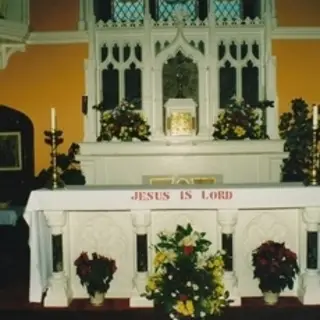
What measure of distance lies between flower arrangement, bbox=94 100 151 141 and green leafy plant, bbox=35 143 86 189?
0.65 m

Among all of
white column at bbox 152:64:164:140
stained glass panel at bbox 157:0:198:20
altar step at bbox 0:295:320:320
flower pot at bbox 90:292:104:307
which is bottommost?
altar step at bbox 0:295:320:320

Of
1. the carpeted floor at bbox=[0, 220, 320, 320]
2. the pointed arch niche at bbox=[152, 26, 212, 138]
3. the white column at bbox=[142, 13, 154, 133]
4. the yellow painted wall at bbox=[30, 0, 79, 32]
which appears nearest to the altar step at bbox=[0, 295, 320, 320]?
the carpeted floor at bbox=[0, 220, 320, 320]

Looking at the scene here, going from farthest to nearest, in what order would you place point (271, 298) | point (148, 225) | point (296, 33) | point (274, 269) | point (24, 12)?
point (296, 33)
point (24, 12)
point (148, 225)
point (271, 298)
point (274, 269)

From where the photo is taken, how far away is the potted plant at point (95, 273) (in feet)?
16.3

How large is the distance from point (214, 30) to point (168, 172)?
2335mm

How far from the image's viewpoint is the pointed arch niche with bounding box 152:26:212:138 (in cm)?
838

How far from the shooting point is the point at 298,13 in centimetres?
895

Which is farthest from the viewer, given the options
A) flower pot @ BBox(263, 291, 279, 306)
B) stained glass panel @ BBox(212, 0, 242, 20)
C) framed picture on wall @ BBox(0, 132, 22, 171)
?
stained glass panel @ BBox(212, 0, 242, 20)

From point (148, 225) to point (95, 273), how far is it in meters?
0.65

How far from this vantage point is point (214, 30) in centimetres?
846

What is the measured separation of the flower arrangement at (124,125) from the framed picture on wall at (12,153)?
1.80 m

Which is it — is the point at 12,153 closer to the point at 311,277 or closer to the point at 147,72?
the point at 147,72

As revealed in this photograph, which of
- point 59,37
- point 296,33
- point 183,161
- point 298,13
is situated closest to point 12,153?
point 59,37

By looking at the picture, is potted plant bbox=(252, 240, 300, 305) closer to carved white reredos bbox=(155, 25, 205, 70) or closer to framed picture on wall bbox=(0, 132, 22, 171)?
carved white reredos bbox=(155, 25, 205, 70)
